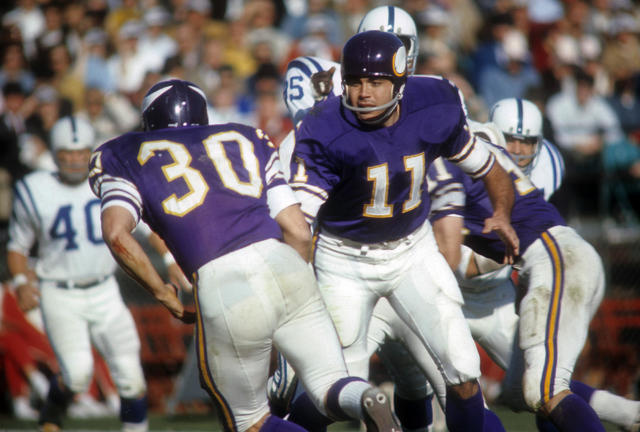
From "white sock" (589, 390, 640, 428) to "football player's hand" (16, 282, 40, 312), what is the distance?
13.3 ft

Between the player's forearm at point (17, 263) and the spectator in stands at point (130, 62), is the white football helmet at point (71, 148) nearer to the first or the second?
the player's forearm at point (17, 263)

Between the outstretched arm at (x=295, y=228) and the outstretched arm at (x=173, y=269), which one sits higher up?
the outstretched arm at (x=295, y=228)

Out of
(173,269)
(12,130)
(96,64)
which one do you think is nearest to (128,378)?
(173,269)

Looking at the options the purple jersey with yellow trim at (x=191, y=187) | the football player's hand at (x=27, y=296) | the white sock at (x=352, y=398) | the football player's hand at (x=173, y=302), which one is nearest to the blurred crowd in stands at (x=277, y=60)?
the football player's hand at (x=27, y=296)

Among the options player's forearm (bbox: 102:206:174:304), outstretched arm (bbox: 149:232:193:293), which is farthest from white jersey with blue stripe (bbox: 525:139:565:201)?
player's forearm (bbox: 102:206:174:304)

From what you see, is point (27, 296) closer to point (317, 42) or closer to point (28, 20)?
point (317, 42)

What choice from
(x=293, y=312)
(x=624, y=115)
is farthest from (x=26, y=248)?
(x=624, y=115)

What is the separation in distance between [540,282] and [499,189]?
0.64 metres

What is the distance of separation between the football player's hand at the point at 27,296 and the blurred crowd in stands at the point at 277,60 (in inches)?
100

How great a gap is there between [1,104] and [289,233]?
8.19 metres

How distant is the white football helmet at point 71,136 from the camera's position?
7098 mm

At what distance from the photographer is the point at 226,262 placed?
3.89 m

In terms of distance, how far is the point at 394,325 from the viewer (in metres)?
4.92

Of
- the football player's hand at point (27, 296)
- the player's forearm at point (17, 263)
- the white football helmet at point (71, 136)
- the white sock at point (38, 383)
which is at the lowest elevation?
the white sock at point (38, 383)
